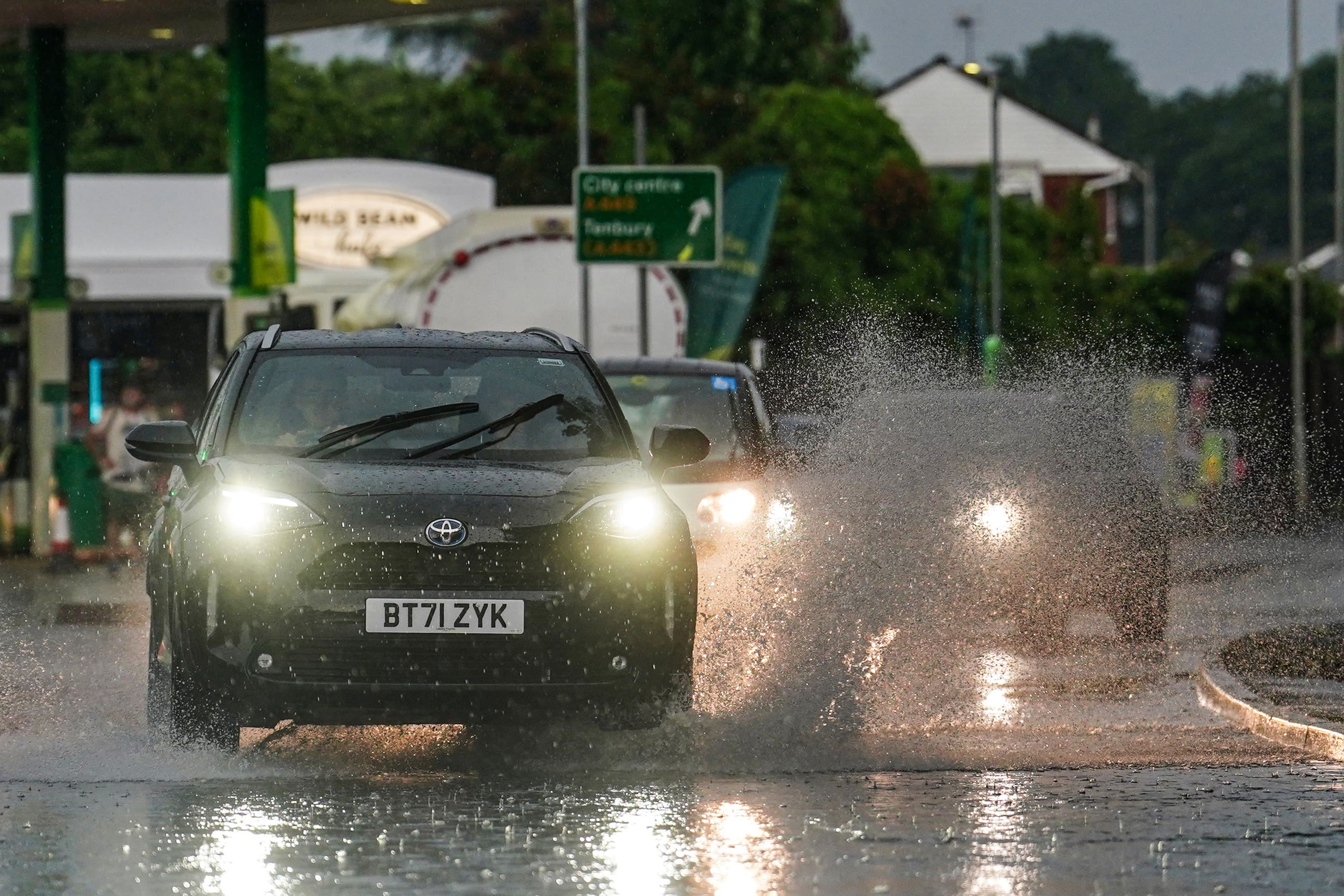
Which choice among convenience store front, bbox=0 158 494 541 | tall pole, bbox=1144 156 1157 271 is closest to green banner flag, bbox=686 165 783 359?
convenience store front, bbox=0 158 494 541

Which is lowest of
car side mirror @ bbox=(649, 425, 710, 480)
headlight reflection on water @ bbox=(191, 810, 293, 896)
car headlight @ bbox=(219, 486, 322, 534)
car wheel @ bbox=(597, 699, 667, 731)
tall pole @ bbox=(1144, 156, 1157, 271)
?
headlight reflection on water @ bbox=(191, 810, 293, 896)

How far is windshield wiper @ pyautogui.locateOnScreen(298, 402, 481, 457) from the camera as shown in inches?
379

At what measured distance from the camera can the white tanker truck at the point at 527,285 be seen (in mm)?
27922

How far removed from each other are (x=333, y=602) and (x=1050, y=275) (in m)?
55.7

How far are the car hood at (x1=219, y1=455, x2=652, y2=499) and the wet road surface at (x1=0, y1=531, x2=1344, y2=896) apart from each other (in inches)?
38.0

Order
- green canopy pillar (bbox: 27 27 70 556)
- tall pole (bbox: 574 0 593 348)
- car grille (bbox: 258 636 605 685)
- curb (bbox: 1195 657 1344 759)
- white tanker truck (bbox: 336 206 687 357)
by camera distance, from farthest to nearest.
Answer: white tanker truck (bbox: 336 206 687 357) → tall pole (bbox: 574 0 593 348) → green canopy pillar (bbox: 27 27 70 556) → curb (bbox: 1195 657 1344 759) → car grille (bbox: 258 636 605 685)

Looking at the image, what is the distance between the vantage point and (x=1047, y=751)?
9.51 meters

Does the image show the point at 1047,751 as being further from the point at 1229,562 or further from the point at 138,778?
the point at 1229,562

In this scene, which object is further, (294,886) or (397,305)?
(397,305)

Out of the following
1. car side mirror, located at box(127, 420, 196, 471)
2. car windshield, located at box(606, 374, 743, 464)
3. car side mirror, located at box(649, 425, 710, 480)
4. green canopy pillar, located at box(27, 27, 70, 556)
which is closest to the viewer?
car side mirror, located at box(127, 420, 196, 471)

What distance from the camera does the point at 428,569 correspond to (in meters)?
8.84

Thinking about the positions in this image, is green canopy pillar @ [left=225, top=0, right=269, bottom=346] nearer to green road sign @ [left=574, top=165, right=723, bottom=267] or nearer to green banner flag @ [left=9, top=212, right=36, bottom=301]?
green banner flag @ [left=9, top=212, right=36, bottom=301]

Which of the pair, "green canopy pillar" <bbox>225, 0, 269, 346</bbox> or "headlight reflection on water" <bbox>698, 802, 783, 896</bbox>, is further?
"green canopy pillar" <bbox>225, 0, 269, 346</bbox>

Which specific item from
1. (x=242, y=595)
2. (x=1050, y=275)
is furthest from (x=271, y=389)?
(x=1050, y=275)
